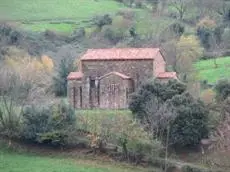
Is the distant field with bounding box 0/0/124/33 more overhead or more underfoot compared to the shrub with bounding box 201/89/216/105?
more overhead

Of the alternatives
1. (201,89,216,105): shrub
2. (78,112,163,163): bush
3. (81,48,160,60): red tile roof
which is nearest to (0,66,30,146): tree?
(78,112,163,163): bush

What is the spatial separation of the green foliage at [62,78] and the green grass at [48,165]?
2063 cm

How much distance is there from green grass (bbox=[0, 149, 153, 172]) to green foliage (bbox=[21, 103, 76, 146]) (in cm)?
181

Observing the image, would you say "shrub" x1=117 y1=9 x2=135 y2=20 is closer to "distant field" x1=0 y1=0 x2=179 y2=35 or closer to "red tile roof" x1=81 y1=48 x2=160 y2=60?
"distant field" x1=0 y1=0 x2=179 y2=35

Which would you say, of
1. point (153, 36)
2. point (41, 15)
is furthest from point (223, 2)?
point (41, 15)

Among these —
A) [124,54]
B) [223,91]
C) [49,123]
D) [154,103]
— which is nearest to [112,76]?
[124,54]

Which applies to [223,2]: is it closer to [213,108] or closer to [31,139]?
[213,108]

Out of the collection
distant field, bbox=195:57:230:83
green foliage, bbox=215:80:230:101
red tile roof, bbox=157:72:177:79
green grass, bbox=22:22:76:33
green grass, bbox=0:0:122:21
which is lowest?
distant field, bbox=195:57:230:83

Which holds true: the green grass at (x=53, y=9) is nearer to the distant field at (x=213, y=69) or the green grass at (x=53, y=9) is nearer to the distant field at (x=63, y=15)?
the distant field at (x=63, y=15)

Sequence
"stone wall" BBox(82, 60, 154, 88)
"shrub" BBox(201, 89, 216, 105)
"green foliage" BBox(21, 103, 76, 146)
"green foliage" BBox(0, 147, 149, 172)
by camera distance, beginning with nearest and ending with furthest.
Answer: "green foliage" BBox(0, 147, 149, 172)
"green foliage" BBox(21, 103, 76, 146)
"shrub" BBox(201, 89, 216, 105)
"stone wall" BBox(82, 60, 154, 88)

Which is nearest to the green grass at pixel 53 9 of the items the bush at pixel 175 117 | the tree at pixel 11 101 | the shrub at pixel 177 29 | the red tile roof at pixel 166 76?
the shrub at pixel 177 29

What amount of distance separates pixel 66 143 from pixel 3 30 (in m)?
41.2

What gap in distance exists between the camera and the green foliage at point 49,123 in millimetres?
55844

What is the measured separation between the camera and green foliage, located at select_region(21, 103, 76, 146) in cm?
5584
